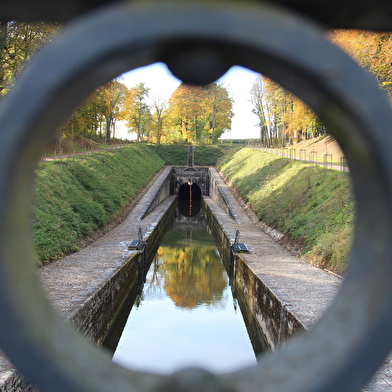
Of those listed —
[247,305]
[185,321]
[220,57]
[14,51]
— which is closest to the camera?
[220,57]

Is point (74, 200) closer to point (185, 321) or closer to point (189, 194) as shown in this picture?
point (185, 321)

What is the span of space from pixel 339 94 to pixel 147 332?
9581 millimetres

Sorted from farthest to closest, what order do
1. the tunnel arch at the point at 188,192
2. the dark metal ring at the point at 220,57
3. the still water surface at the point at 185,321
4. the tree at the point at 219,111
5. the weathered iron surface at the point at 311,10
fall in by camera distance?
1. the tree at the point at 219,111
2. the tunnel arch at the point at 188,192
3. the still water surface at the point at 185,321
4. the weathered iron surface at the point at 311,10
5. the dark metal ring at the point at 220,57

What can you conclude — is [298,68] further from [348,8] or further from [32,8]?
[32,8]

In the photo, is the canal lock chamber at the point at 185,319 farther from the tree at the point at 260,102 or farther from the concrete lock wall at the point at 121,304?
the tree at the point at 260,102

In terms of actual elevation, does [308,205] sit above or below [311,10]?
below

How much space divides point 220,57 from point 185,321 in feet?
32.8

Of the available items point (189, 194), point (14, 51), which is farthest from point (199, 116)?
point (14, 51)

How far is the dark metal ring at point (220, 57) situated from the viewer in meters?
1.01

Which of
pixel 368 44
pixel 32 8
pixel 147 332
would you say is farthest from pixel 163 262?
pixel 32 8

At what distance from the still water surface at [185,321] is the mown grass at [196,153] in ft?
102

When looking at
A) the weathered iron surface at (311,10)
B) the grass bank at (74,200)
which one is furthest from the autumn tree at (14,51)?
the weathered iron surface at (311,10)

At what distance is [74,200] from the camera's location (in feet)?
50.0

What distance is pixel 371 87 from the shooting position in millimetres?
1052
